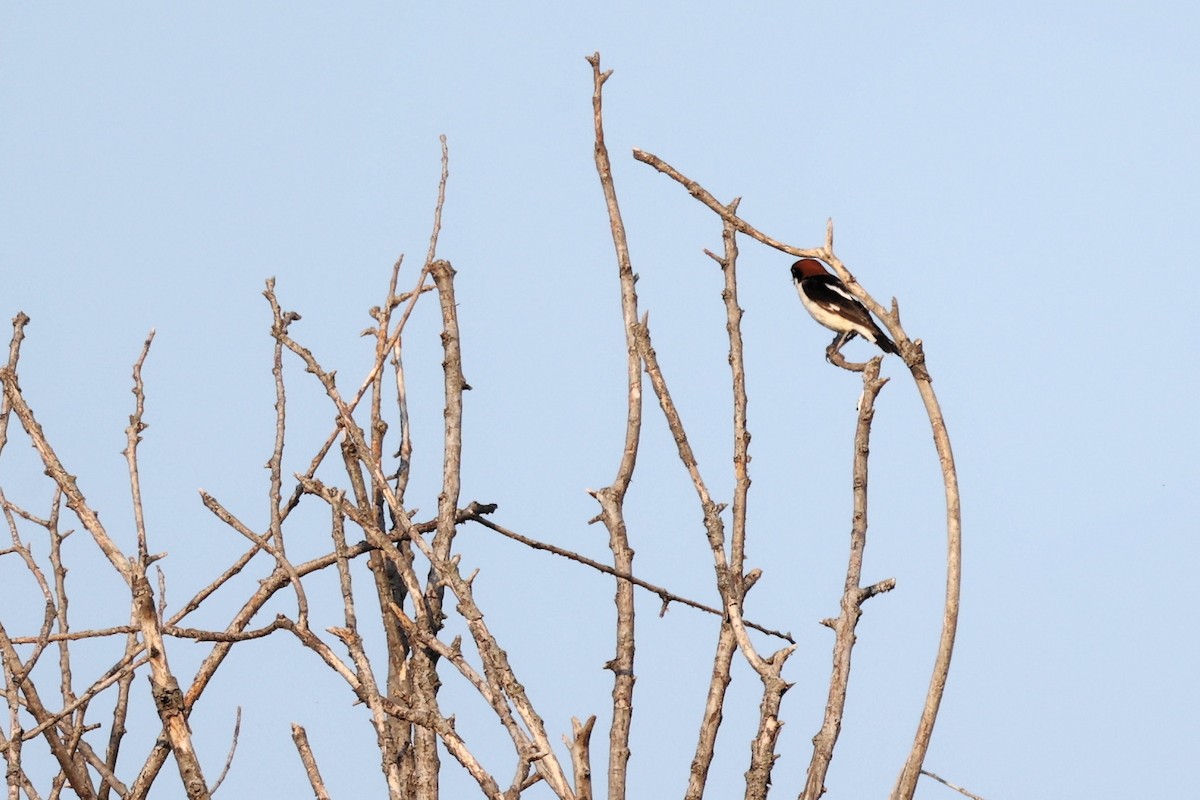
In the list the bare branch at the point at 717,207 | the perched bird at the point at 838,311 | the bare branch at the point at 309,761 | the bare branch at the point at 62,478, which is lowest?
the bare branch at the point at 309,761

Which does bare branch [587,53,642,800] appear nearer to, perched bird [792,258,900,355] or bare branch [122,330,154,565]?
bare branch [122,330,154,565]

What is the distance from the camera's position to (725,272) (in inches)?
157

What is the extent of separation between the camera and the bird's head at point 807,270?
9844mm

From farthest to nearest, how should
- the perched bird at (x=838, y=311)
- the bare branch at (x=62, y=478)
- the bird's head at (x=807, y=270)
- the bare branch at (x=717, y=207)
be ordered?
the bird's head at (x=807, y=270) < the perched bird at (x=838, y=311) < the bare branch at (x=717, y=207) < the bare branch at (x=62, y=478)

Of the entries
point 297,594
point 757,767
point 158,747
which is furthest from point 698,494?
point 158,747

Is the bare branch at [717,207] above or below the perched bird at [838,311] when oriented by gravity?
below

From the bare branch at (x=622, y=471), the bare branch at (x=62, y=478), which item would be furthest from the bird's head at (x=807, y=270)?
the bare branch at (x=62, y=478)

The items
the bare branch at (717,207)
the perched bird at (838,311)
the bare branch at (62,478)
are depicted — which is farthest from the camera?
the perched bird at (838,311)

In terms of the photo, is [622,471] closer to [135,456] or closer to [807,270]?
[135,456]

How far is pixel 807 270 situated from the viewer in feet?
32.8

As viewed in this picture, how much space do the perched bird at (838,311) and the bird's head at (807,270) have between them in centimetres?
26

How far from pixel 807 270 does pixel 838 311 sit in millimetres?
1096

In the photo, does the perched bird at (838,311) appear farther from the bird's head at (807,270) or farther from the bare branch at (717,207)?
the bare branch at (717,207)

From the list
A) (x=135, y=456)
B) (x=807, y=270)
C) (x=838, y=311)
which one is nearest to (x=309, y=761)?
(x=135, y=456)
